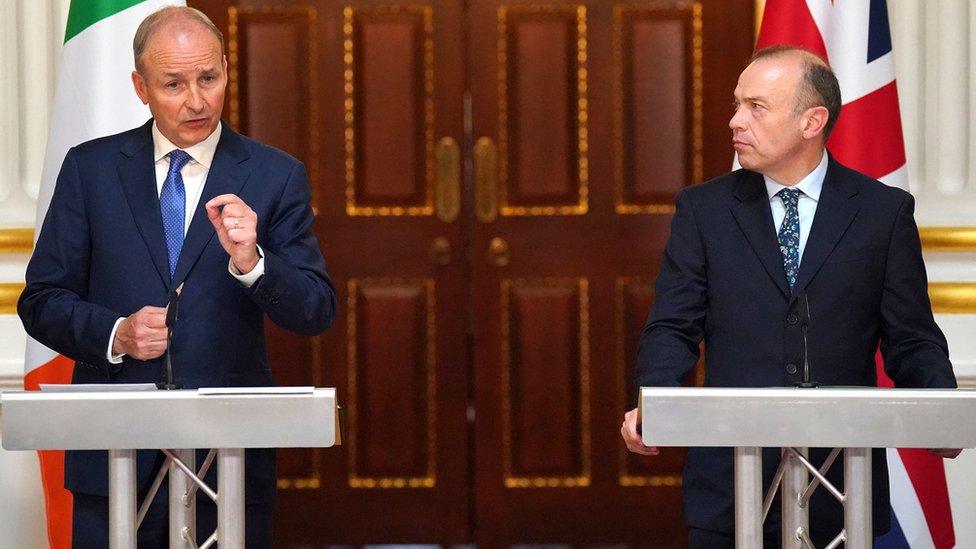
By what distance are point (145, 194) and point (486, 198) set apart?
7.32 feet

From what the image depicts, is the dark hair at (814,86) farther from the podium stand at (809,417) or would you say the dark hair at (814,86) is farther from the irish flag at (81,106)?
the irish flag at (81,106)

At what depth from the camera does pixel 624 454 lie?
475cm

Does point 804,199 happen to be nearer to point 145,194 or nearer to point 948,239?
point 145,194

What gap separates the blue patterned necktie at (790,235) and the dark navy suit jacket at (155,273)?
3.00 ft

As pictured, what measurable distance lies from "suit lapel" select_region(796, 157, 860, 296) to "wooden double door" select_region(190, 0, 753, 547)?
2.12 m

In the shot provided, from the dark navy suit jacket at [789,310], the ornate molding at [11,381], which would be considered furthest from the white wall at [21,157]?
the dark navy suit jacket at [789,310]

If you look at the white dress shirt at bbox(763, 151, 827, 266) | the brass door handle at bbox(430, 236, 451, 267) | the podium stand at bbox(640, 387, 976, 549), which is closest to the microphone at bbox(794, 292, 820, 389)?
the podium stand at bbox(640, 387, 976, 549)

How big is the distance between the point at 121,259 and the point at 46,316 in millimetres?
181

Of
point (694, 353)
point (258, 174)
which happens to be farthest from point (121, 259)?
point (694, 353)

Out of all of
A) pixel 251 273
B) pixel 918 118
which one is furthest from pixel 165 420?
pixel 918 118

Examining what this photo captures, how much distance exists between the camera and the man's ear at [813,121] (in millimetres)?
2588

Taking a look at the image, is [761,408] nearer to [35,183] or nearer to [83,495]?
[83,495]

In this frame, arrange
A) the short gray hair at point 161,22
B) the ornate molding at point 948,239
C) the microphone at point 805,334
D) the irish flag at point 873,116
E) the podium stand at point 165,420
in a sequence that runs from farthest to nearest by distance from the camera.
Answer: the ornate molding at point 948,239
the irish flag at point 873,116
the short gray hair at point 161,22
the microphone at point 805,334
the podium stand at point 165,420

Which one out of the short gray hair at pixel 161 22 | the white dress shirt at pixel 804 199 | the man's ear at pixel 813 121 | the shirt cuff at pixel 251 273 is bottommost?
the shirt cuff at pixel 251 273
